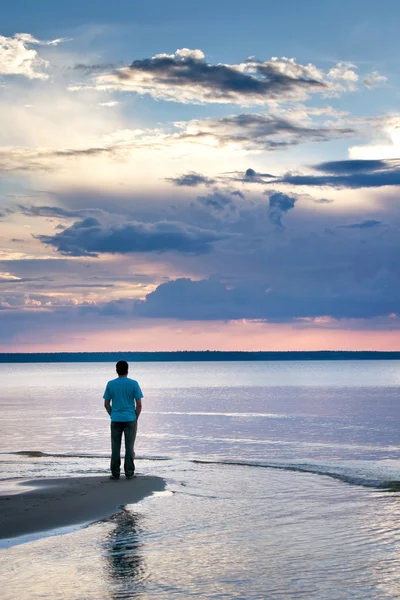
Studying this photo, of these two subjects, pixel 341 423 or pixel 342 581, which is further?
pixel 341 423

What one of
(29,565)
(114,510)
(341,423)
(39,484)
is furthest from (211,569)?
(341,423)

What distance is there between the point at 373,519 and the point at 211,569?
14.7ft

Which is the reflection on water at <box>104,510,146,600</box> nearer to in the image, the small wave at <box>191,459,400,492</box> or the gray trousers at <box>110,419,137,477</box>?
the gray trousers at <box>110,419,137,477</box>

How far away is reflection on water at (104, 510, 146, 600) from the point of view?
327 inches

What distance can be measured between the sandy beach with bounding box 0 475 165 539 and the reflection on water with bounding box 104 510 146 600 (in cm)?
80

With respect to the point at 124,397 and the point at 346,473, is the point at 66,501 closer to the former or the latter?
the point at 124,397

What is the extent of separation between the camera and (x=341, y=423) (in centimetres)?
4666

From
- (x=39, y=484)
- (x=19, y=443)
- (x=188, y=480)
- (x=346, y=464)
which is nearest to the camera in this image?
(x=39, y=484)

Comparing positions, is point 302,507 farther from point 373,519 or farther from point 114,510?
point 114,510

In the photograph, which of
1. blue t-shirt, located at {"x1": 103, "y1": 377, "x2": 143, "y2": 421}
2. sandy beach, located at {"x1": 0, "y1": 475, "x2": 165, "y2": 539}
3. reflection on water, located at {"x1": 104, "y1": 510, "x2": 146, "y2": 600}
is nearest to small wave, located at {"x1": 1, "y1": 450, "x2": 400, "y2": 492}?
sandy beach, located at {"x1": 0, "y1": 475, "x2": 165, "y2": 539}

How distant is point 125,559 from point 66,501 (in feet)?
14.7

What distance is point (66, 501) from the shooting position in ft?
45.4

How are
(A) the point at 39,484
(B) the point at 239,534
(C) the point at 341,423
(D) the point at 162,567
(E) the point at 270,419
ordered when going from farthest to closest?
(E) the point at 270,419 < (C) the point at 341,423 < (A) the point at 39,484 < (B) the point at 239,534 < (D) the point at 162,567

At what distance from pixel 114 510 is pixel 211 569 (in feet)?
14.5
